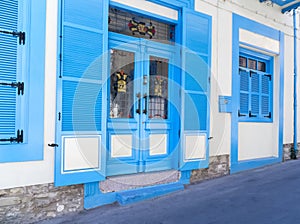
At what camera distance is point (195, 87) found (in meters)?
4.63

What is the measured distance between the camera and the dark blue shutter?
576 centimetres

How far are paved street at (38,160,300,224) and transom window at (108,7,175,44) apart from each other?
2.59m

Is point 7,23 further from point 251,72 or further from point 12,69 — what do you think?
point 251,72

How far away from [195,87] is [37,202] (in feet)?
9.89

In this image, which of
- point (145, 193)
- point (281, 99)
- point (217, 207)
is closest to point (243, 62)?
point (281, 99)

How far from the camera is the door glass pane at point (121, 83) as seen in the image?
13.2 feet

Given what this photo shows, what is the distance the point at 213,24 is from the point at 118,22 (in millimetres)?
1954

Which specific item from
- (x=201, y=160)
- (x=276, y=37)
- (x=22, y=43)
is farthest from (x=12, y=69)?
(x=276, y=37)

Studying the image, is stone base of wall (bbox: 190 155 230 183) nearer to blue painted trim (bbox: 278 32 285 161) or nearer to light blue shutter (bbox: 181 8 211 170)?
light blue shutter (bbox: 181 8 211 170)

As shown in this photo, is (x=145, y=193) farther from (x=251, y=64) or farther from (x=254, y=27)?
(x=254, y=27)

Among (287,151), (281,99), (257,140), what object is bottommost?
(287,151)

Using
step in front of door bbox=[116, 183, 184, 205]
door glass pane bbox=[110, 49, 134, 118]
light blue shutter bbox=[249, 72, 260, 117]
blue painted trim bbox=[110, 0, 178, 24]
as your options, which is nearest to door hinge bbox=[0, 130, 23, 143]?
door glass pane bbox=[110, 49, 134, 118]

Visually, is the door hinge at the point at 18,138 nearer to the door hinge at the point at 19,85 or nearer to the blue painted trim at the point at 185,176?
the door hinge at the point at 19,85

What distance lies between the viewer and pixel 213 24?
5012 millimetres
